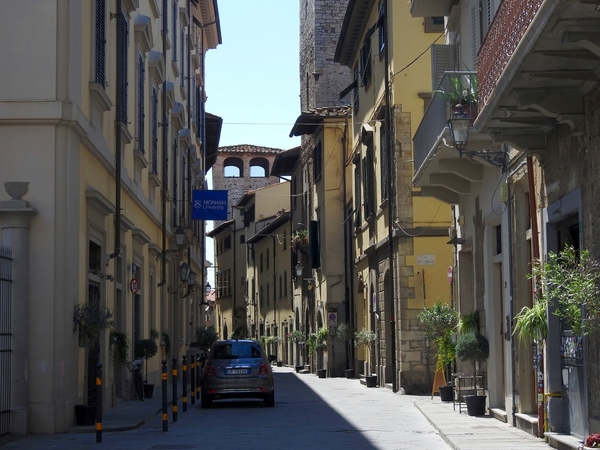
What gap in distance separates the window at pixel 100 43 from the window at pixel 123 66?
1398 mm

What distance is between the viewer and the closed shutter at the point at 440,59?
801 inches

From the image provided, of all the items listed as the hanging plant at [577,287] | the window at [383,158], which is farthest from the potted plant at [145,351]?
the hanging plant at [577,287]

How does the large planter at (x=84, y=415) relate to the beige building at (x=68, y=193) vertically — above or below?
below

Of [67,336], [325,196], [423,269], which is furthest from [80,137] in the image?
[325,196]

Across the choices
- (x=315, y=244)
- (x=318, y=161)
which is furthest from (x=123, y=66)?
(x=315, y=244)

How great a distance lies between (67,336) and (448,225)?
13.8 m

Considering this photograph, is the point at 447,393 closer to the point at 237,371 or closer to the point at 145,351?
the point at 237,371

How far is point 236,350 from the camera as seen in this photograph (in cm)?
2188

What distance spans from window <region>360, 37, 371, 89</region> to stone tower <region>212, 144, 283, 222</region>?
168 ft

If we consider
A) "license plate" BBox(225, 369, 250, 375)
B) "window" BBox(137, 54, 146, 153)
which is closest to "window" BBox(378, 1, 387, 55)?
"window" BBox(137, 54, 146, 153)

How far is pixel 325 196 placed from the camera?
41.5 m

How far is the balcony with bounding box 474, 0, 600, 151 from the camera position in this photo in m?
9.28

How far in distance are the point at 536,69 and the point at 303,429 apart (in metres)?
7.59

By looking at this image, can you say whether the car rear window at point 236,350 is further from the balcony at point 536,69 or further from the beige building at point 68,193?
the balcony at point 536,69
